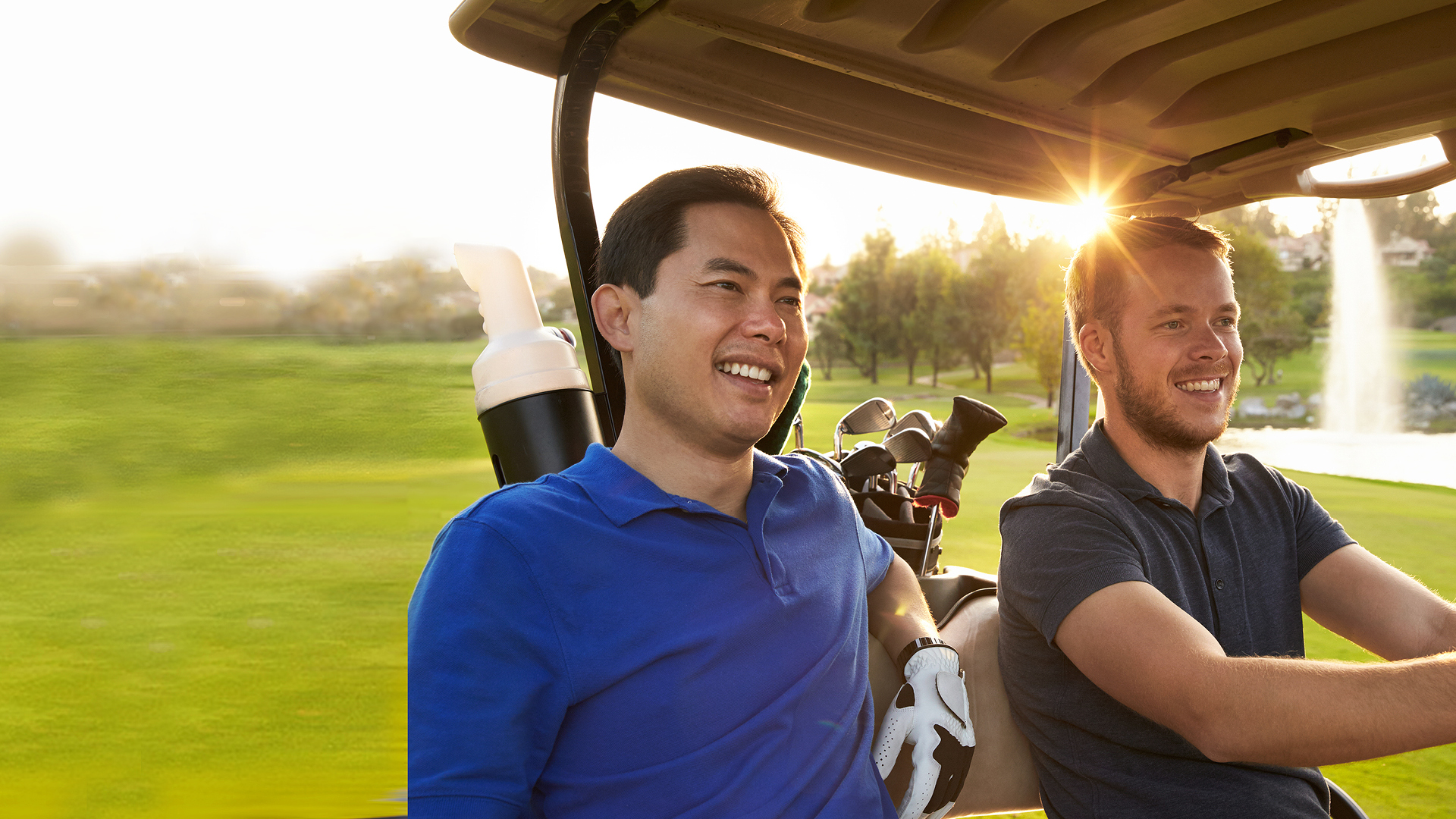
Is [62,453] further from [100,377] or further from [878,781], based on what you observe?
Result: [878,781]

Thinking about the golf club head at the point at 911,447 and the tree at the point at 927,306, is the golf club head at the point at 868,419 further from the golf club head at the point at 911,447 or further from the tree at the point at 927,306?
the tree at the point at 927,306

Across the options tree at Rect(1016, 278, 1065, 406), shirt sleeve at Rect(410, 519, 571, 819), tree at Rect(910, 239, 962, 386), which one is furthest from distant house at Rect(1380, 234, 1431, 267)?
shirt sleeve at Rect(410, 519, 571, 819)

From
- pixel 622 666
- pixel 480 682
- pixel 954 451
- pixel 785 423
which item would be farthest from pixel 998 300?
pixel 480 682

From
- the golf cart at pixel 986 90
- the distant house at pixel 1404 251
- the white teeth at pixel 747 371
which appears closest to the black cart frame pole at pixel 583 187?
the golf cart at pixel 986 90

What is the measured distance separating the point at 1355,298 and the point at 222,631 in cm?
2292

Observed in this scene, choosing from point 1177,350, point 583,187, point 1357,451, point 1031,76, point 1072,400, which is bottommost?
point 1357,451

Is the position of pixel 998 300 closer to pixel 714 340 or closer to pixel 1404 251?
pixel 1404 251

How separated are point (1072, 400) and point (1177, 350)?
0.66 meters

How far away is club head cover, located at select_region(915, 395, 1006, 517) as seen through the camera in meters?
1.93

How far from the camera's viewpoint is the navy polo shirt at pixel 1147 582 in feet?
4.53

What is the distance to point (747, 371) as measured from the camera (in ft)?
4.06

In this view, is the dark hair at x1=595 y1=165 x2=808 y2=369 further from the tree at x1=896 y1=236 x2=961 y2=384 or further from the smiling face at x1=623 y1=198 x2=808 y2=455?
the tree at x1=896 y1=236 x2=961 y2=384

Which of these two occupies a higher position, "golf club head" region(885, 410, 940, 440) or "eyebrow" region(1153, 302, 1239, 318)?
"eyebrow" region(1153, 302, 1239, 318)

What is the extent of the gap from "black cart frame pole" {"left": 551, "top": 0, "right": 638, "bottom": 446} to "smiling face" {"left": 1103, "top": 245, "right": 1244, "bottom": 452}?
894mm
